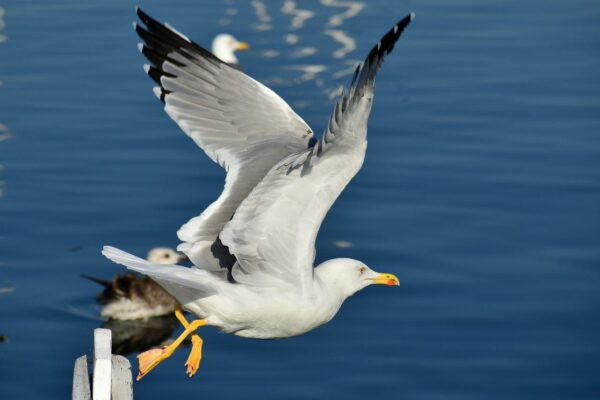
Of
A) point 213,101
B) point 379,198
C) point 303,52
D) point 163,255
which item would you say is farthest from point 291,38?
point 213,101

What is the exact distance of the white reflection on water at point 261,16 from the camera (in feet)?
66.4

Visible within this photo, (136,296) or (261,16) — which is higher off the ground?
(261,16)

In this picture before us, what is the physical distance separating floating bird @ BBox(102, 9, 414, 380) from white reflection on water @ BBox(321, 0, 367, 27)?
12195 millimetres

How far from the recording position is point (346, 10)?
68.6 ft

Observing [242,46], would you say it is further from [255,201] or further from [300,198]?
[300,198]

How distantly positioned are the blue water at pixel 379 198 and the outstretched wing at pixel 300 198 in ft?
11.3

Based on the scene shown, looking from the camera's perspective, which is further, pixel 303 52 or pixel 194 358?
pixel 303 52

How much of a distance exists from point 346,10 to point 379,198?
25.2 feet

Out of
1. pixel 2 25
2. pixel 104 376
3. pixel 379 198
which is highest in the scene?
pixel 2 25

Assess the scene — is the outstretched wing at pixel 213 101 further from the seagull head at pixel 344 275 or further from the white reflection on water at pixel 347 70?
the white reflection on water at pixel 347 70

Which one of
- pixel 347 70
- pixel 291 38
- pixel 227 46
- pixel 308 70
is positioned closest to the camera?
pixel 227 46

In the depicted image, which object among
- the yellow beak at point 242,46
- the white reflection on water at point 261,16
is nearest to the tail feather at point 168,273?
the yellow beak at point 242,46

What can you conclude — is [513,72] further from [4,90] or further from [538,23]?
[4,90]

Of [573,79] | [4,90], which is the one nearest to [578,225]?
[573,79]
